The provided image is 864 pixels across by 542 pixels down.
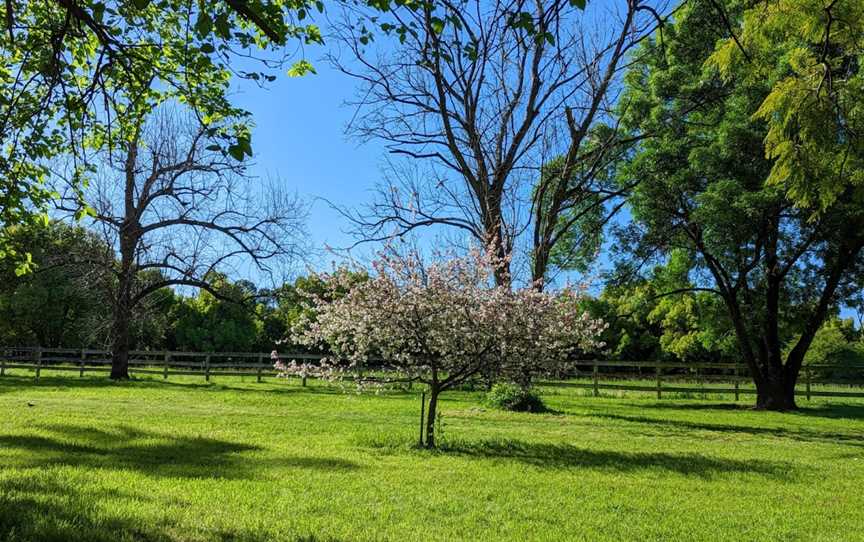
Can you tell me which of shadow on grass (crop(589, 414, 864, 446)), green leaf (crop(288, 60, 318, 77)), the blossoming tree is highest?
green leaf (crop(288, 60, 318, 77))

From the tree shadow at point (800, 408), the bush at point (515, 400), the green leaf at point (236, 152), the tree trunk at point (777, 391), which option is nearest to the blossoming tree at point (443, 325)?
the green leaf at point (236, 152)

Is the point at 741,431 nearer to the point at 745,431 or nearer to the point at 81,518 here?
the point at 745,431

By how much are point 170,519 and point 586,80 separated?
14448 millimetres

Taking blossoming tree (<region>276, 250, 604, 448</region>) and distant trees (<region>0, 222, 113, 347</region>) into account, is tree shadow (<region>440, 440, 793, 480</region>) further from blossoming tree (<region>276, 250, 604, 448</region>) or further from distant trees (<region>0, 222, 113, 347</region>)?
distant trees (<region>0, 222, 113, 347</region>)

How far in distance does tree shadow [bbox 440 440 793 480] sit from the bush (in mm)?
5865

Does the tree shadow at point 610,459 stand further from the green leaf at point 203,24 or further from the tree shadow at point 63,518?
the green leaf at point 203,24

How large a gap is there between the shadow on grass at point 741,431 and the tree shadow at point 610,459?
124 inches

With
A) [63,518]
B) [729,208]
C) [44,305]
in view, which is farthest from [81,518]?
[44,305]

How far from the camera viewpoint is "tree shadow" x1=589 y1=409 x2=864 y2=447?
40.8 feet

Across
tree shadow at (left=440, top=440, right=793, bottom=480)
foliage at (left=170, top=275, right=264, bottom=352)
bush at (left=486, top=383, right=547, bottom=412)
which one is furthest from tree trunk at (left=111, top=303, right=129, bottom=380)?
foliage at (left=170, top=275, right=264, bottom=352)

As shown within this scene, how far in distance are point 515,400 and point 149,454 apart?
9.94 meters

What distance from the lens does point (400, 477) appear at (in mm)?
7098

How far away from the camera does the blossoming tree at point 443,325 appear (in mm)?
9195

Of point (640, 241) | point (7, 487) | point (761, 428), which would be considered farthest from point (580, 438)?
point (640, 241)
